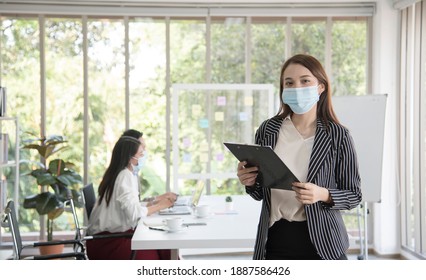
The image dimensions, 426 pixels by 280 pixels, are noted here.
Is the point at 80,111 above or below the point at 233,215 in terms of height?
above

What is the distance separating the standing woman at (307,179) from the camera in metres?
1.72

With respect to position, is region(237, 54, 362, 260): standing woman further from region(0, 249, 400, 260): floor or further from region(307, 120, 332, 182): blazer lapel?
region(0, 249, 400, 260): floor

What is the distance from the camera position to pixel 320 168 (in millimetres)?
1740

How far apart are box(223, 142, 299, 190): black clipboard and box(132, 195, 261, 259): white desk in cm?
92

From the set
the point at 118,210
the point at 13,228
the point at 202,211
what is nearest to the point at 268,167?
the point at 13,228

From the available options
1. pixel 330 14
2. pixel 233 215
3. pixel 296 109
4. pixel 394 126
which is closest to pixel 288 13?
pixel 330 14

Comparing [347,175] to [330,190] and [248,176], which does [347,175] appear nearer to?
[330,190]

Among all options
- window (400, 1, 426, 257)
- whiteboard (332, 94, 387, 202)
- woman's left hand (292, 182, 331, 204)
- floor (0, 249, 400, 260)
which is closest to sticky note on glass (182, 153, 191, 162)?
floor (0, 249, 400, 260)

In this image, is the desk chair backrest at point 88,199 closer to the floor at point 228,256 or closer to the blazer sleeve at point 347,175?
the floor at point 228,256

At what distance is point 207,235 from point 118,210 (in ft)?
2.87

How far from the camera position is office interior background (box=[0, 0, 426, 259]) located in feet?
18.4

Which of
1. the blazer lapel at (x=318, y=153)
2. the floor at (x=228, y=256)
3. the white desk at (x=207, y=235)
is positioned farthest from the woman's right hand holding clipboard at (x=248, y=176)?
the floor at (x=228, y=256)

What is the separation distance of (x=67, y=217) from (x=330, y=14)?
10.9 ft
